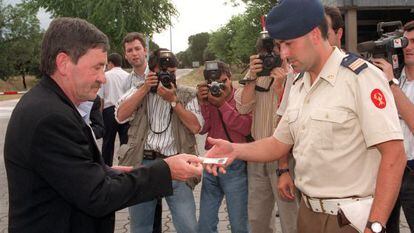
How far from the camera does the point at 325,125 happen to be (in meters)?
2.25

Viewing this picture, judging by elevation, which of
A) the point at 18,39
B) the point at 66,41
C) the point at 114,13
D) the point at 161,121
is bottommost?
the point at 161,121

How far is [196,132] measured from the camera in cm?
378

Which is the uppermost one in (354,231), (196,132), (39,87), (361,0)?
(361,0)

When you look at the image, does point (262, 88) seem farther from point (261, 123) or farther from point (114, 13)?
point (114, 13)

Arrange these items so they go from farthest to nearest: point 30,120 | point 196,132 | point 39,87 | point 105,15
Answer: point 105,15 → point 196,132 → point 39,87 → point 30,120

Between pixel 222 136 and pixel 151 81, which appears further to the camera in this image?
pixel 222 136

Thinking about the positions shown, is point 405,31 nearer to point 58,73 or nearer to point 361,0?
point 58,73

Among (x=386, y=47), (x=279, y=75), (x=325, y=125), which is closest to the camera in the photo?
(x=325, y=125)

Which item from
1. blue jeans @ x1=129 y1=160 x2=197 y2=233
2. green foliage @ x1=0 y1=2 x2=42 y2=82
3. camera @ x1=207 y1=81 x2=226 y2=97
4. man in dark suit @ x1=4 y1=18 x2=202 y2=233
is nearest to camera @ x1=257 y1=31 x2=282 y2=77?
camera @ x1=207 y1=81 x2=226 y2=97

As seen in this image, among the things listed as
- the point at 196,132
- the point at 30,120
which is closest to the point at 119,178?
the point at 30,120

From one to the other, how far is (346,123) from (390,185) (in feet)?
1.14

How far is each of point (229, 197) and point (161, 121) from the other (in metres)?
0.85

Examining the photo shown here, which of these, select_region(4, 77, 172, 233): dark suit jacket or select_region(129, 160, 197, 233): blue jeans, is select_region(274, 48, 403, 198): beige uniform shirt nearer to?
select_region(4, 77, 172, 233): dark suit jacket

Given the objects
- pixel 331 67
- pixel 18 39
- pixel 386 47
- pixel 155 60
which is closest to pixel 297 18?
pixel 331 67
